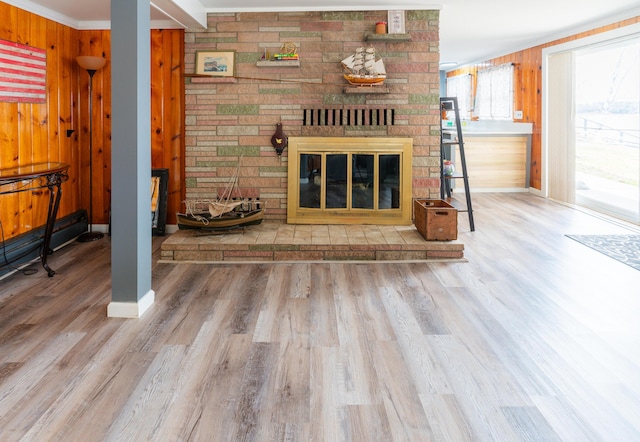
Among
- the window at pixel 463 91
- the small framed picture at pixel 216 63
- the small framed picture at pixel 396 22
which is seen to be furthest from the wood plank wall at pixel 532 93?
the small framed picture at pixel 216 63

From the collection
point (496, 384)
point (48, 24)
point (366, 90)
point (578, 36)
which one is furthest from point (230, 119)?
point (578, 36)

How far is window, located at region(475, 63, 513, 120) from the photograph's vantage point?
9523 millimetres

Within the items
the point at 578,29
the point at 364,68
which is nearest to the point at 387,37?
the point at 364,68

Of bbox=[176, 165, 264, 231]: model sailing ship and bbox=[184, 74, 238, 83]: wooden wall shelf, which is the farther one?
bbox=[184, 74, 238, 83]: wooden wall shelf

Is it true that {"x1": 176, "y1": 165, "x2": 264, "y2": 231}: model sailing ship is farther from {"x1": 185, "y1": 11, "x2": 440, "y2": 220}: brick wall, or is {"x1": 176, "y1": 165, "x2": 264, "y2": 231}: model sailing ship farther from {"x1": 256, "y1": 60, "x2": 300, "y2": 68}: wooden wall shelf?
{"x1": 256, "y1": 60, "x2": 300, "y2": 68}: wooden wall shelf

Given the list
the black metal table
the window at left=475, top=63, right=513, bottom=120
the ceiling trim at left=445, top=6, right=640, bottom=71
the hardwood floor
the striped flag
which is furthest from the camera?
the window at left=475, top=63, right=513, bottom=120

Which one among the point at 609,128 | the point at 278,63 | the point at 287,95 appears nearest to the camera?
the point at 278,63

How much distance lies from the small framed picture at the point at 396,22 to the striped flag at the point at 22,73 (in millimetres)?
3284

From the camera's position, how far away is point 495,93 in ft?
33.2

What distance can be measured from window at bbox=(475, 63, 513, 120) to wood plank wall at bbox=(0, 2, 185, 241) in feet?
19.5

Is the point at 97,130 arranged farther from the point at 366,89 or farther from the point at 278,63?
the point at 366,89

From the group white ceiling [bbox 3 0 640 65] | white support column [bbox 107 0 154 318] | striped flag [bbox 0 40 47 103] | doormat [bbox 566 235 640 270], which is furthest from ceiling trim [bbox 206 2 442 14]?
doormat [bbox 566 235 640 270]

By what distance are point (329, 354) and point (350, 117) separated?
132 inches

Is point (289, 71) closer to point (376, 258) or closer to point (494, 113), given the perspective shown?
point (376, 258)
